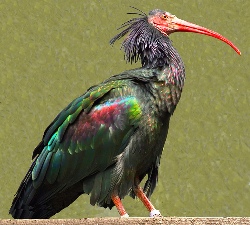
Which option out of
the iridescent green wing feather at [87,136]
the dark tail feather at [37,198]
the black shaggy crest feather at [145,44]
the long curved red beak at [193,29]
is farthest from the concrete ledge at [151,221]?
the long curved red beak at [193,29]

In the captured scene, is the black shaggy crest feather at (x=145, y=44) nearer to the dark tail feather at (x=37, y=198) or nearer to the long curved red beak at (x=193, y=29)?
the long curved red beak at (x=193, y=29)

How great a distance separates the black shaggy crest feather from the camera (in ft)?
27.2

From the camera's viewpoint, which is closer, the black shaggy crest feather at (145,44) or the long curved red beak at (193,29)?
the black shaggy crest feather at (145,44)

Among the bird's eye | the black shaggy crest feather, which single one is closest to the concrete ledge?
the black shaggy crest feather

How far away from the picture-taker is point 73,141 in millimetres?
7957

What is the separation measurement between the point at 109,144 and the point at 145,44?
4.02 ft

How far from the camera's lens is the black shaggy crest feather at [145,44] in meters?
8.29

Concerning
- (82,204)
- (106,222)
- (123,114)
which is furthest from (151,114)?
(82,204)

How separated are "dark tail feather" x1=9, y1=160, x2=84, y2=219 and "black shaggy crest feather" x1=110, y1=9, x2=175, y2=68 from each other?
4.59ft

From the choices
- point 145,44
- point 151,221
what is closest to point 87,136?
point 145,44

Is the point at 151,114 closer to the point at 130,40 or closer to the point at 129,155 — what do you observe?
the point at 129,155

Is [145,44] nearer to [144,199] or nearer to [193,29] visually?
[193,29]

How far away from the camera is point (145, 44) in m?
8.46

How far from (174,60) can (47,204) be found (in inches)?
71.6
